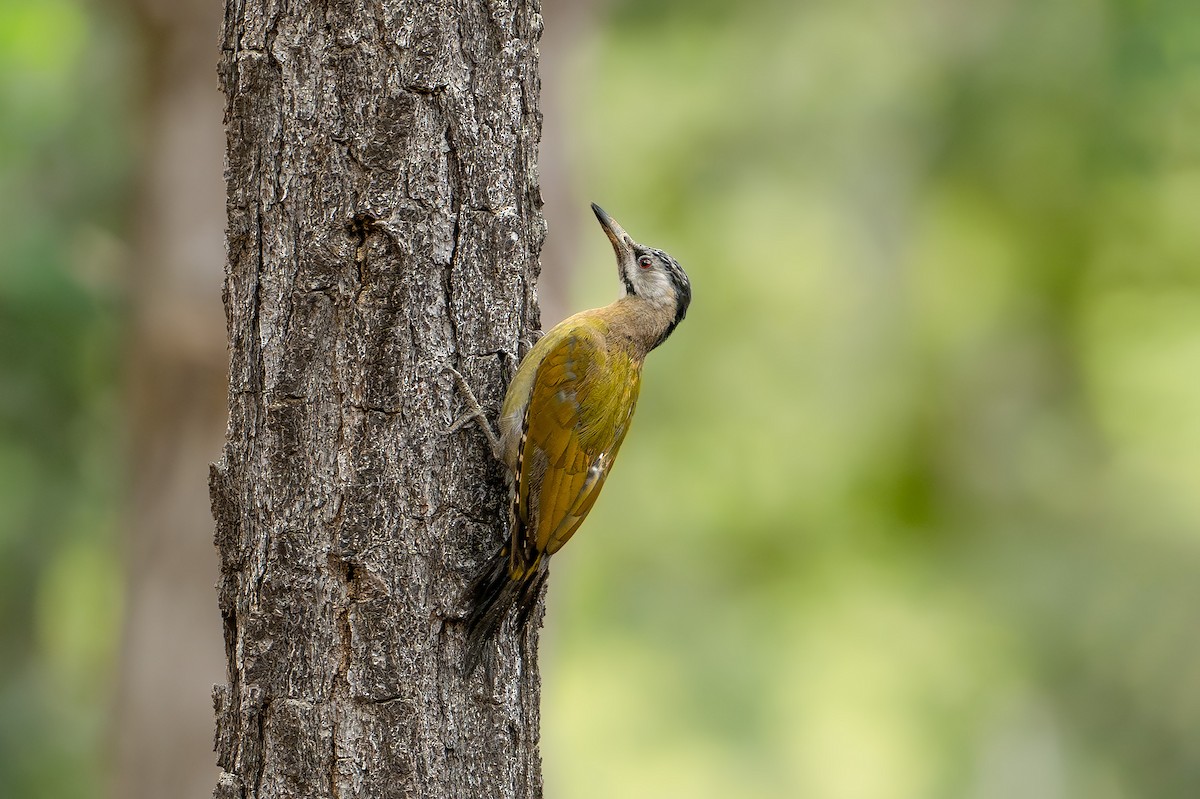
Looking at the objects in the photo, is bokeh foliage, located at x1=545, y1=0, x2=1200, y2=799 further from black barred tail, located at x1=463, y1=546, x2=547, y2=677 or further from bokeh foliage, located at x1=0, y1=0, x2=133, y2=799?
black barred tail, located at x1=463, y1=546, x2=547, y2=677

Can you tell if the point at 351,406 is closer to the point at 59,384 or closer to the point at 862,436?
the point at 59,384

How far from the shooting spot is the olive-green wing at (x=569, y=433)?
10.4 feet

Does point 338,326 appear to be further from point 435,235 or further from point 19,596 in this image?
point 19,596

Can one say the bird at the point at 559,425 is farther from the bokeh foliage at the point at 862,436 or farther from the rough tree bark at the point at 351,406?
the bokeh foliage at the point at 862,436

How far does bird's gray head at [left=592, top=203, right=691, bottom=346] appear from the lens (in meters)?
4.28

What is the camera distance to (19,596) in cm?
1147

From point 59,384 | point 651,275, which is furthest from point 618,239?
point 59,384

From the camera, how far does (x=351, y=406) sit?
2668 mm

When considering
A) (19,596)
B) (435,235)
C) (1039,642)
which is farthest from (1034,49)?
(19,596)

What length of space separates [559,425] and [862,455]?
1057 cm

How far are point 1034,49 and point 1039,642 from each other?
6274 mm

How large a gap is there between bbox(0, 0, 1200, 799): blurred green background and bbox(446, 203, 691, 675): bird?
689 centimetres

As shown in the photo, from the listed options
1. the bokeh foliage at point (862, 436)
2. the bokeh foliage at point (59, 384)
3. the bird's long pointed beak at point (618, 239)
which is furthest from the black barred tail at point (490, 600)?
the bokeh foliage at point (862, 436)

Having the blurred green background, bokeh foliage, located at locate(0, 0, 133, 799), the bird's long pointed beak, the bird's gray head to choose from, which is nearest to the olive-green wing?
the bird's gray head
